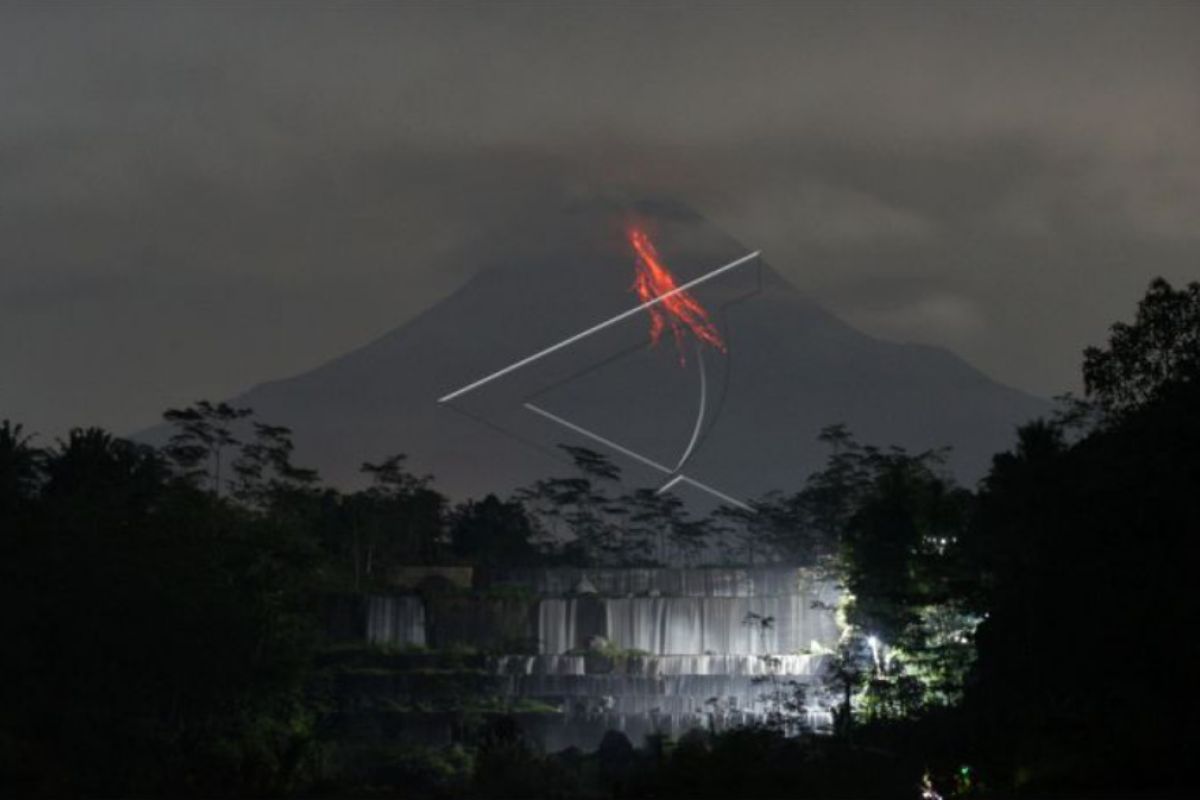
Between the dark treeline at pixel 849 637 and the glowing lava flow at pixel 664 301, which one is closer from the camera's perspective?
the dark treeline at pixel 849 637

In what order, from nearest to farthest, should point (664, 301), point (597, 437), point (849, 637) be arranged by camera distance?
point (849, 637)
point (664, 301)
point (597, 437)

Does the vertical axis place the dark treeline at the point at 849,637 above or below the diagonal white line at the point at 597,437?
below

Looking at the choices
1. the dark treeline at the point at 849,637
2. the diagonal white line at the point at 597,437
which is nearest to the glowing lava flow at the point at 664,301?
the diagonal white line at the point at 597,437

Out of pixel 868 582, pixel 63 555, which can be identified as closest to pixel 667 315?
pixel 868 582

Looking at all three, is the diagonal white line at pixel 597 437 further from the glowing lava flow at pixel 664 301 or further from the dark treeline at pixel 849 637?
the dark treeline at pixel 849 637

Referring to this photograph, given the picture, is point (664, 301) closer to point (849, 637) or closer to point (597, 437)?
point (597, 437)

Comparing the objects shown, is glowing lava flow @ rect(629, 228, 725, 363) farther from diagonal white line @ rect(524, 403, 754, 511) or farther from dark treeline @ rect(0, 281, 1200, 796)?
dark treeline @ rect(0, 281, 1200, 796)

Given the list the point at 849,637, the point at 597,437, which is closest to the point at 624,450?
the point at 597,437
